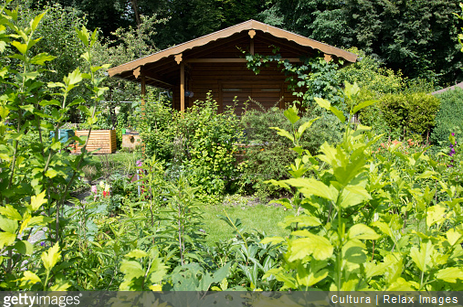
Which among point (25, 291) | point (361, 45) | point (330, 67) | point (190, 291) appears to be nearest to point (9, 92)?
point (25, 291)

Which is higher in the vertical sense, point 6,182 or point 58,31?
point 58,31

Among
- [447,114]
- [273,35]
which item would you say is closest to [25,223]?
[273,35]

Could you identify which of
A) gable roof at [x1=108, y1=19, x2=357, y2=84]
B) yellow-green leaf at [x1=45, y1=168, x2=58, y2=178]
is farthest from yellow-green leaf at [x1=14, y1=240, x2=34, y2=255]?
gable roof at [x1=108, y1=19, x2=357, y2=84]

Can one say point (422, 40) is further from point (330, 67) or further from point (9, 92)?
point (9, 92)

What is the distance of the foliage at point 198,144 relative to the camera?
638 centimetres

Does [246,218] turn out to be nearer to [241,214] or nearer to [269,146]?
[241,214]

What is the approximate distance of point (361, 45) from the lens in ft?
96.9

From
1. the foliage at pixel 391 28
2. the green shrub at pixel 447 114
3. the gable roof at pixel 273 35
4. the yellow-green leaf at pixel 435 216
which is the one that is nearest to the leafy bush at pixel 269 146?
the gable roof at pixel 273 35

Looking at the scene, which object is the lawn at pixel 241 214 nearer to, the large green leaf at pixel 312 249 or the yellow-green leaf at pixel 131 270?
the yellow-green leaf at pixel 131 270

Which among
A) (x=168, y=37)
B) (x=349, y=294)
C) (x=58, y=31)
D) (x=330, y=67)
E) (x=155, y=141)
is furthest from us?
(x=168, y=37)

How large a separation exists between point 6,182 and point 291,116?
1.07m

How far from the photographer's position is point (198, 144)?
20.9ft

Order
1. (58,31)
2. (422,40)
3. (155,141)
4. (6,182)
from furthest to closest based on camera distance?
(422,40) → (58,31) → (155,141) → (6,182)

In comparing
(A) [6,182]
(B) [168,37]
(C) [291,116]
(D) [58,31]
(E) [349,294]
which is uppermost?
(B) [168,37]
